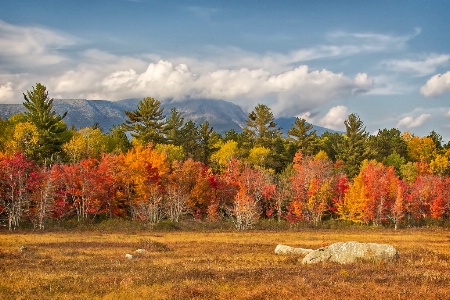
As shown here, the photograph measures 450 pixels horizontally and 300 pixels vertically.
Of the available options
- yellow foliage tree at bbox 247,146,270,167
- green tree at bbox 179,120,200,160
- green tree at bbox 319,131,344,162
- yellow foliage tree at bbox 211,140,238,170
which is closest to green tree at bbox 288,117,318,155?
green tree at bbox 319,131,344,162

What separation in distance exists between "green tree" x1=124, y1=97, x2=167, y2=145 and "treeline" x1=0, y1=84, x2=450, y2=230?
0.80ft

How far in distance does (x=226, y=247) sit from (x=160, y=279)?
19223mm

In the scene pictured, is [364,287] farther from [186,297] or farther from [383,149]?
[383,149]

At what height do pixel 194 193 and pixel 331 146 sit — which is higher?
pixel 331 146

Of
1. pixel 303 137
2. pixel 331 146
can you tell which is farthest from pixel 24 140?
pixel 331 146

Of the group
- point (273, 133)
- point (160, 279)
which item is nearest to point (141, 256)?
point (160, 279)

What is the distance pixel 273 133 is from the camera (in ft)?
376

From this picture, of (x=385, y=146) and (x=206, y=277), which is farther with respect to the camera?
(x=385, y=146)

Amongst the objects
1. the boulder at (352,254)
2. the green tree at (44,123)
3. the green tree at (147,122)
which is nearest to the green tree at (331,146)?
the green tree at (147,122)

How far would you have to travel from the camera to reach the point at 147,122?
103 m

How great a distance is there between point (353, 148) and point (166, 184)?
51478mm

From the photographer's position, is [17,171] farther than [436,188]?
No

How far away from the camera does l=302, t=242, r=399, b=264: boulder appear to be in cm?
2798

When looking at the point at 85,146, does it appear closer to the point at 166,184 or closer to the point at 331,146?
the point at 166,184
